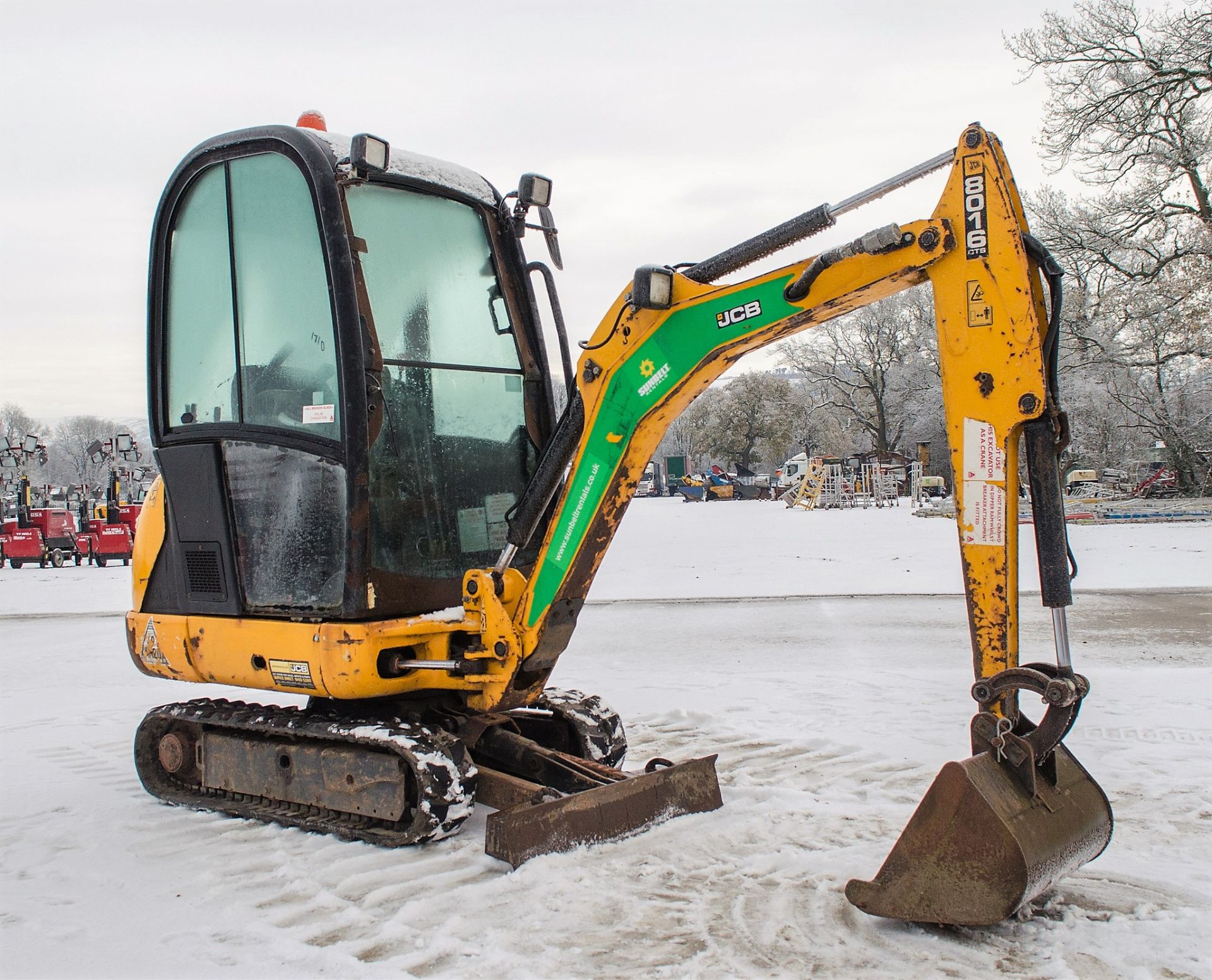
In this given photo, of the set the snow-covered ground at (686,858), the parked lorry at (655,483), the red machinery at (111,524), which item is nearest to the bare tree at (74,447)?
the parked lorry at (655,483)

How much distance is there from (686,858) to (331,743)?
1.59 metres

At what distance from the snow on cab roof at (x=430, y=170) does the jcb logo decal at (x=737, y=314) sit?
1.60 m

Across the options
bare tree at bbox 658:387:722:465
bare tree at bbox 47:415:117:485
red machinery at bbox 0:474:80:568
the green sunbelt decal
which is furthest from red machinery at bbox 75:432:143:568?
bare tree at bbox 47:415:117:485

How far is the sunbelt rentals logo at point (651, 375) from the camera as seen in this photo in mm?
4094

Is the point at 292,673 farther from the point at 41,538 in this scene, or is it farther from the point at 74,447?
the point at 74,447

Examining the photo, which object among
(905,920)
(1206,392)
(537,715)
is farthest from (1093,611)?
(1206,392)

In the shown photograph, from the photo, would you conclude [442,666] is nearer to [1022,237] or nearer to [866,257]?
[866,257]

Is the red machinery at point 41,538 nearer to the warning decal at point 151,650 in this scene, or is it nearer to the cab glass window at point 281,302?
the warning decal at point 151,650

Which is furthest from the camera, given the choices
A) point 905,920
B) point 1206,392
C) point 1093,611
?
point 1206,392

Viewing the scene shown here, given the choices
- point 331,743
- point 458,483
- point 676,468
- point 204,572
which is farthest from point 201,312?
point 676,468

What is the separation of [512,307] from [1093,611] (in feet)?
26.9

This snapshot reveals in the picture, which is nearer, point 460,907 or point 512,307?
point 460,907

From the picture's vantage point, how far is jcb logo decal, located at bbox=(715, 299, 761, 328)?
3.84m

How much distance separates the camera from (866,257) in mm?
3588
